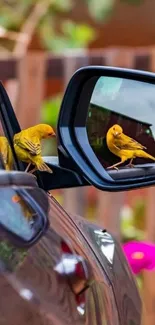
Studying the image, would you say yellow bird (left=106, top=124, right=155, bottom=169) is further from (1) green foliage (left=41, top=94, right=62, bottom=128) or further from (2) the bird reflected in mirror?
(1) green foliage (left=41, top=94, right=62, bottom=128)

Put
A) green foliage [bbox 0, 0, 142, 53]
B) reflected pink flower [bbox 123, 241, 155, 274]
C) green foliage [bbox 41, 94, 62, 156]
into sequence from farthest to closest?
green foliage [bbox 0, 0, 142, 53]
green foliage [bbox 41, 94, 62, 156]
reflected pink flower [bbox 123, 241, 155, 274]

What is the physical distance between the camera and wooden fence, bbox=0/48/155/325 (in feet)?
10.1

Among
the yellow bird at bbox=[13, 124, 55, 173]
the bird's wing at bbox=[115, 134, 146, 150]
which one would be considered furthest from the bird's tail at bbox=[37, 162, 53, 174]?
the bird's wing at bbox=[115, 134, 146, 150]

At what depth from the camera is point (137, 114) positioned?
110 cm

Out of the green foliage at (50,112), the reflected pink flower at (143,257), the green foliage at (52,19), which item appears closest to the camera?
the reflected pink flower at (143,257)

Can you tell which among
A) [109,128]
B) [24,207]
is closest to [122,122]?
[109,128]

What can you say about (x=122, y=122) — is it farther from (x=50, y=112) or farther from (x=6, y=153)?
(x=50, y=112)

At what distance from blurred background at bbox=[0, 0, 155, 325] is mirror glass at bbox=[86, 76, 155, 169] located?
1079mm

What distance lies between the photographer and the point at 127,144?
106 centimetres

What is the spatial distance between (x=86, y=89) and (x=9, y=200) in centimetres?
32

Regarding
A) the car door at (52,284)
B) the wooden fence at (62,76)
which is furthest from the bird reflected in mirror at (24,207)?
the wooden fence at (62,76)

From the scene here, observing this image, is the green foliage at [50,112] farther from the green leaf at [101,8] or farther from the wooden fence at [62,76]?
the green leaf at [101,8]

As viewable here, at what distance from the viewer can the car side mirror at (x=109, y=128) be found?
1062 mm

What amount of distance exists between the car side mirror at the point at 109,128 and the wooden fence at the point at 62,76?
1958 millimetres
